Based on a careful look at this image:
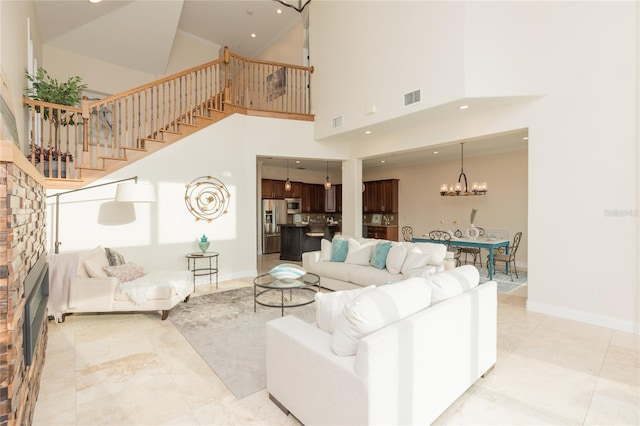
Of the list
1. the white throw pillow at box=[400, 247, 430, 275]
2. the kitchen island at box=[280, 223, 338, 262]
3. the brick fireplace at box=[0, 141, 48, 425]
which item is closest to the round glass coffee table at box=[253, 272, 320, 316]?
the white throw pillow at box=[400, 247, 430, 275]

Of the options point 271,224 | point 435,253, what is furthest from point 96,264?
point 271,224

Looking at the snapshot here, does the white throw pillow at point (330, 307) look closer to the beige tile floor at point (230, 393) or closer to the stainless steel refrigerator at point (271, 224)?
the beige tile floor at point (230, 393)

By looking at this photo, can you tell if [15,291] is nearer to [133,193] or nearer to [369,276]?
[133,193]

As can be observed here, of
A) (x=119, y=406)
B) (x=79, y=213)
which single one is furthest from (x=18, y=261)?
(x=79, y=213)

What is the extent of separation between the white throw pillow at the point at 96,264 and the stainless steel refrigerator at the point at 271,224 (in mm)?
5499

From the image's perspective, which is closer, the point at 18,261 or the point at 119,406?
the point at 18,261

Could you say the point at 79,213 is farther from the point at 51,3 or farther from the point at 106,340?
the point at 51,3

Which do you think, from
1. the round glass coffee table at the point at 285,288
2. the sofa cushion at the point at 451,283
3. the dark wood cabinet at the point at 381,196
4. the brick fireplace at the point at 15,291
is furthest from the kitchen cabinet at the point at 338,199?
the brick fireplace at the point at 15,291

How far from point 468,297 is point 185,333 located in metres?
2.98

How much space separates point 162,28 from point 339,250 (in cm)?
579

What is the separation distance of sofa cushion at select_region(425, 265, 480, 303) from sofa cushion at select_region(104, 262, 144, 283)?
3860 mm

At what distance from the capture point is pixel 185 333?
3.52 m

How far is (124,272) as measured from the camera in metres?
4.19

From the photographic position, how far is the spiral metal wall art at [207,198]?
5656mm
